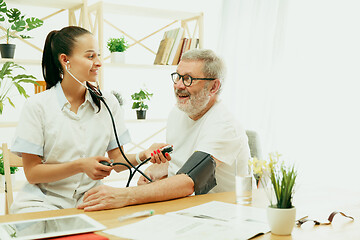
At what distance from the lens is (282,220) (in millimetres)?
1079

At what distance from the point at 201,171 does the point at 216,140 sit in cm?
17

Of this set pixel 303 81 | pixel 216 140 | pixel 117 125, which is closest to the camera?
pixel 216 140

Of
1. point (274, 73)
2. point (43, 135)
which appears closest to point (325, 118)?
point (274, 73)

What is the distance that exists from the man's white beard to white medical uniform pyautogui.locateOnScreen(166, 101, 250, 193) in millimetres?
51

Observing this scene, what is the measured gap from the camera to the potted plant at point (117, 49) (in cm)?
329

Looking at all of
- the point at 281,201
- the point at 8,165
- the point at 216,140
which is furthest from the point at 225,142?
the point at 8,165

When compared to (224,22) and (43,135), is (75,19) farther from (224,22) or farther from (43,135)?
(43,135)

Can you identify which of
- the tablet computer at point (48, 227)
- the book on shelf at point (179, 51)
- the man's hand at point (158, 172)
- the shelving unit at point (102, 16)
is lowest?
the man's hand at point (158, 172)

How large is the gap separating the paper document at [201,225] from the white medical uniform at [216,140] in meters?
0.23

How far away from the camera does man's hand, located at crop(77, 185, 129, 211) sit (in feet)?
4.40

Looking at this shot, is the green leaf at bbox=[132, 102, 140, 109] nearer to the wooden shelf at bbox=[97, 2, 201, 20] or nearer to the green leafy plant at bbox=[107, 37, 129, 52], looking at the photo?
the green leafy plant at bbox=[107, 37, 129, 52]

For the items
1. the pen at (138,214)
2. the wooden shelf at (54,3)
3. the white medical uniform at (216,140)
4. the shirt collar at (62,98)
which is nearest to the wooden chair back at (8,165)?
the shirt collar at (62,98)

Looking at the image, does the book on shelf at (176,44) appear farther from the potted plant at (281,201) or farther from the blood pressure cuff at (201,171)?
the potted plant at (281,201)

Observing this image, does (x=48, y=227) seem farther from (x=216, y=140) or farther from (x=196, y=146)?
(x=196, y=146)
